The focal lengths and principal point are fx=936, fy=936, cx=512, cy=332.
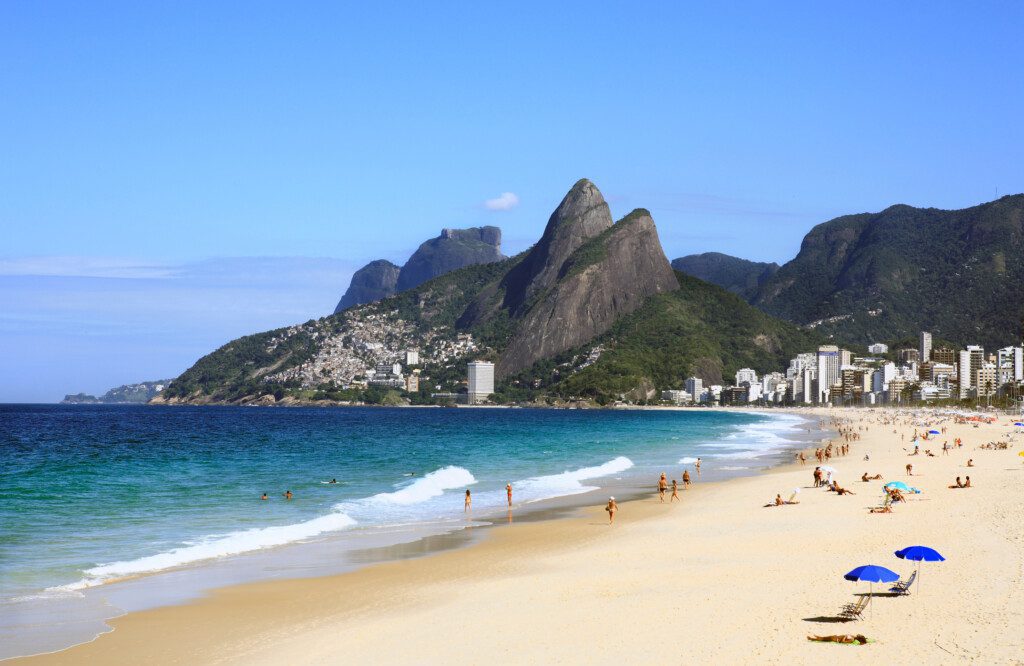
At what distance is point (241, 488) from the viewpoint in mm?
40750

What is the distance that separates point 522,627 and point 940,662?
21.1ft

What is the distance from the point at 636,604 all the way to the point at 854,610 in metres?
3.80

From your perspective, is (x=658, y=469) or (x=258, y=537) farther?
(x=658, y=469)

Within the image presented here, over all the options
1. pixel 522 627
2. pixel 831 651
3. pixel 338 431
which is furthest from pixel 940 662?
pixel 338 431

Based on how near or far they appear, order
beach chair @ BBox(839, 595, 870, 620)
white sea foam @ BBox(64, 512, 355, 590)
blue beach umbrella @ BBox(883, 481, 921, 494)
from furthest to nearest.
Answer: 1. blue beach umbrella @ BBox(883, 481, 921, 494)
2. white sea foam @ BBox(64, 512, 355, 590)
3. beach chair @ BBox(839, 595, 870, 620)

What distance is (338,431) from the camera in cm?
10000

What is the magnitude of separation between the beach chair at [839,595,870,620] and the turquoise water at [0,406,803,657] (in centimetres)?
1306

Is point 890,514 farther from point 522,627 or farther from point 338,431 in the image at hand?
point 338,431

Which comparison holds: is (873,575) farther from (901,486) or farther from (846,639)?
(901,486)

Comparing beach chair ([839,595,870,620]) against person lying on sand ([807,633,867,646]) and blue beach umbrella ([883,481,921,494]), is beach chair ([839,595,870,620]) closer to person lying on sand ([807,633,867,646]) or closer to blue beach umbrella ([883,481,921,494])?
person lying on sand ([807,633,867,646])

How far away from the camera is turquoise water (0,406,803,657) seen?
23469 mm

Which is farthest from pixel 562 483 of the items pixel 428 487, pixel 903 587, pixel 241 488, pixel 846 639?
pixel 846 639

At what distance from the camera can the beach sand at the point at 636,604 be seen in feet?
46.4

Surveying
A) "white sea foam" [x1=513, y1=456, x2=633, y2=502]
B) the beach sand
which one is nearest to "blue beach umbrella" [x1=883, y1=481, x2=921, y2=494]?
the beach sand
